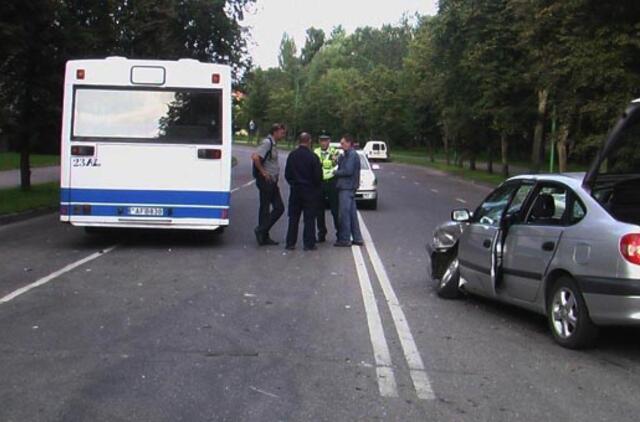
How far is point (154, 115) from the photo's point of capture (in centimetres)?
1262

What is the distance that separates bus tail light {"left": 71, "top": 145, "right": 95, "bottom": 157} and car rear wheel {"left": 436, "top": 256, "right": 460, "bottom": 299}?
6.07 meters

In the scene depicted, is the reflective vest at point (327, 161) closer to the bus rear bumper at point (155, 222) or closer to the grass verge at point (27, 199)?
the bus rear bumper at point (155, 222)

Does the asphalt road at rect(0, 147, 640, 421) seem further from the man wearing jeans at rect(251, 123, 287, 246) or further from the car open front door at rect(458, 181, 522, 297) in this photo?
the man wearing jeans at rect(251, 123, 287, 246)

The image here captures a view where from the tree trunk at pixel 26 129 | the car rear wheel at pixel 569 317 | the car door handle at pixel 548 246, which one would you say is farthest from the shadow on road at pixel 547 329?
the tree trunk at pixel 26 129

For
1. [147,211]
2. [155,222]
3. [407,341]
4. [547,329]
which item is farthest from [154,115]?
[547,329]

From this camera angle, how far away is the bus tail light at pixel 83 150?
12.3m

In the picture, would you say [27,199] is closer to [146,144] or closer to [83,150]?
[83,150]

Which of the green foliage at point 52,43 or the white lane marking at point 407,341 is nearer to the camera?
the white lane marking at point 407,341

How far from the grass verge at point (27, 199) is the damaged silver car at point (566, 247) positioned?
37.8 ft

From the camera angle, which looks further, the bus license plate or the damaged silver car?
the bus license plate

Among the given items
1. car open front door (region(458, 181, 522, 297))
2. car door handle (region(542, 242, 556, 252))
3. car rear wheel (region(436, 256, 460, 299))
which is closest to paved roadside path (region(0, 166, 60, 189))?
car rear wheel (region(436, 256, 460, 299))

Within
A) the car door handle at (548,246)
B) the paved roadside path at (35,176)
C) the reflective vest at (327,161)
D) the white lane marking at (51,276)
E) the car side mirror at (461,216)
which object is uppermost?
the reflective vest at (327,161)

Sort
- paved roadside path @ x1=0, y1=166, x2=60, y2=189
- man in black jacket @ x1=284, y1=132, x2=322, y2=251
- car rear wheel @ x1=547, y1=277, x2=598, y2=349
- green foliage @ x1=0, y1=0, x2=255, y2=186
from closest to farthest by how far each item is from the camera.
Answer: car rear wheel @ x1=547, y1=277, x2=598, y2=349
man in black jacket @ x1=284, y1=132, x2=322, y2=251
green foliage @ x1=0, y1=0, x2=255, y2=186
paved roadside path @ x1=0, y1=166, x2=60, y2=189

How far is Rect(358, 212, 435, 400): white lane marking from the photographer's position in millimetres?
5645
